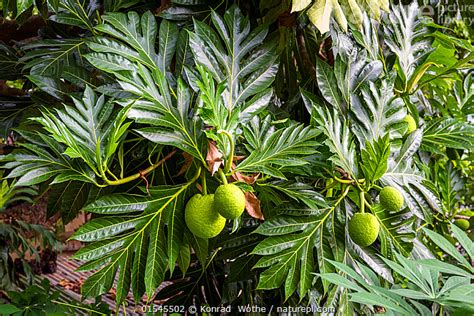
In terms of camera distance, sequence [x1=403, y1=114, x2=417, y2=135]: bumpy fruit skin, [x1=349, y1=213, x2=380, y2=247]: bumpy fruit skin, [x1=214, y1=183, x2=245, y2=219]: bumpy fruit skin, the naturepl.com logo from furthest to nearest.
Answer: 1. the naturepl.com logo
2. [x1=403, y1=114, x2=417, y2=135]: bumpy fruit skin
3. [x1=349, y1=213, x2=380, y2=247]: bumpy fruit skin
4. [x1=214, y1=183, x2=245, y2=219]: bumpy fruit skin

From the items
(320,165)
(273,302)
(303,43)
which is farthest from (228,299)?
(303,43)

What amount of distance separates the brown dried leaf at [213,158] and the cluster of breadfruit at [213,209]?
0.15ft

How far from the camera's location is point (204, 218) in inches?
33.9

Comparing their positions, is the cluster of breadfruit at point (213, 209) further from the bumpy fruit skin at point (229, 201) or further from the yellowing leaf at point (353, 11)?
the yellowing leaf at point (353, 11)

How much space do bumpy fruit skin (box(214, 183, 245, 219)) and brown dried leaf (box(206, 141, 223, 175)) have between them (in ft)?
0.17

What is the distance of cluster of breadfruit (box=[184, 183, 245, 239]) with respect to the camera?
0.81 metres

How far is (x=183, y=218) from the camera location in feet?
3.13

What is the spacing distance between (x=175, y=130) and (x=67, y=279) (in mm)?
3554

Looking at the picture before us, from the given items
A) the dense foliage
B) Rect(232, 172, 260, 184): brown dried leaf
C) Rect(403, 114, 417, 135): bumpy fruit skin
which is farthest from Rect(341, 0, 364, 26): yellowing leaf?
Rect(232, 172, 260, 184): brown dried leaf

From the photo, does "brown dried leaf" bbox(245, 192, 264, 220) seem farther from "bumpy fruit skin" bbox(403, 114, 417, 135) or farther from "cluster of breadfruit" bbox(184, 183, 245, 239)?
"bumpy fruit skin" bbox(403, 114, 417, 135)

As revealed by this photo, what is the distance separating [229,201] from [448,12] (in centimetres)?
136

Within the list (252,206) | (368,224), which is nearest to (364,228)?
(368,224)

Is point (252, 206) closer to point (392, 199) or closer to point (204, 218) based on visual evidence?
point (204, 218)

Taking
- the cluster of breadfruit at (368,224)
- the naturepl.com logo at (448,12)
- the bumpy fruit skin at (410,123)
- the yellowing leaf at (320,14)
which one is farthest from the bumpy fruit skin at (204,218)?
the naturepl.com logo at (448,12)
